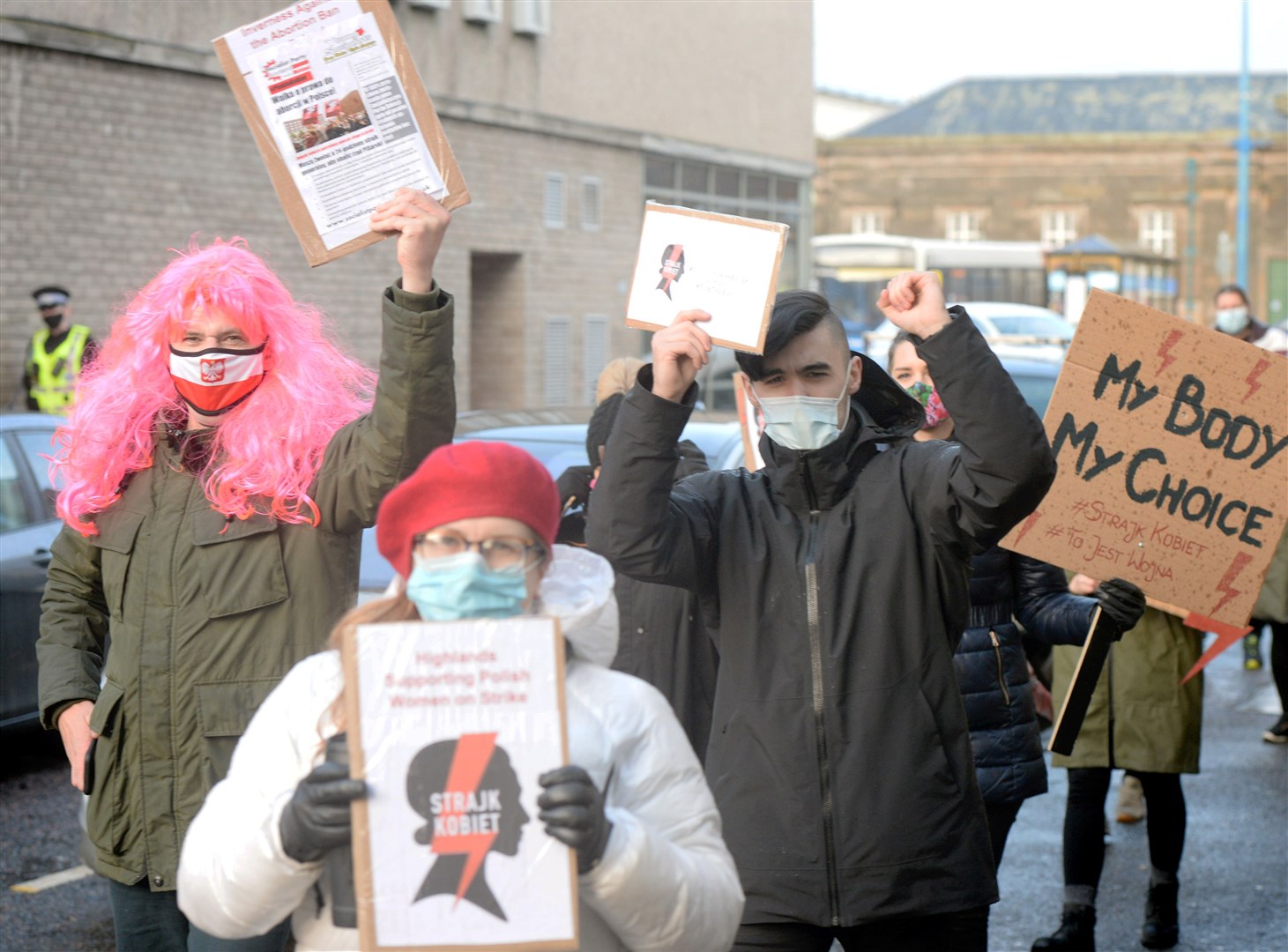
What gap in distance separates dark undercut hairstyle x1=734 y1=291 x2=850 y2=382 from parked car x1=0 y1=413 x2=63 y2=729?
4837 mm

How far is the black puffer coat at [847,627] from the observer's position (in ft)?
9.98

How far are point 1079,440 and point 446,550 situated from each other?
8.01ft

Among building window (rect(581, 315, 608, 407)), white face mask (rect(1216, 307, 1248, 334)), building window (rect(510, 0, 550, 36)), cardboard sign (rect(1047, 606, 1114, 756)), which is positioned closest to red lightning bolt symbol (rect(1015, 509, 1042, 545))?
cardboard sign (rect(1047, 606, 1114, 756))

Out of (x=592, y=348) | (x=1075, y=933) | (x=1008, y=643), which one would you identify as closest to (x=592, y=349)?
(x=592, y=348)

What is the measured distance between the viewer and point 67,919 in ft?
19.2

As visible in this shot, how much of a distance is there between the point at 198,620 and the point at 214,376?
492mm

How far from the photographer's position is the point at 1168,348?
4289 mm

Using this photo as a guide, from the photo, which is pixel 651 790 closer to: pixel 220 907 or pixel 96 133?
pixel 220 907

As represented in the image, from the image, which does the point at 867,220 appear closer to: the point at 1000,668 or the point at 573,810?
the point at 1000,668

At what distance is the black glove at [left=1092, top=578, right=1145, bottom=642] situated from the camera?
417cm

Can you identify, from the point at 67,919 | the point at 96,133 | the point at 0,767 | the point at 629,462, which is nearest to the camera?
the point at 629,462

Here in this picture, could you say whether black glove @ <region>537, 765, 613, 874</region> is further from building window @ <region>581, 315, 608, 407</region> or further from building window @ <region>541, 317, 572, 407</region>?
building window @ <region>581, 315, 608, 407</region>

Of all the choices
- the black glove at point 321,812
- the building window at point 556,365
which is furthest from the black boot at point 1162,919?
the building window at point 556,365

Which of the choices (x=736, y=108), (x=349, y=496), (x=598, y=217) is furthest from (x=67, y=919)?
(x=736, y=108)
